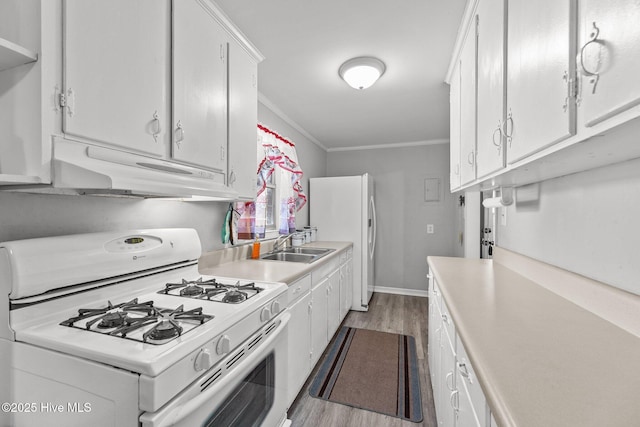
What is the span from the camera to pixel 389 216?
14.9ft

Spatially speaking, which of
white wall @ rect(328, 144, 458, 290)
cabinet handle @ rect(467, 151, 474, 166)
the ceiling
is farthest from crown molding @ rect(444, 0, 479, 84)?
white wall @ rect(328, 144, 458, 290)

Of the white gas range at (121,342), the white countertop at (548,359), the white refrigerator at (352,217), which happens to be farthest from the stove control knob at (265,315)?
the white refrigerator at (352,217)

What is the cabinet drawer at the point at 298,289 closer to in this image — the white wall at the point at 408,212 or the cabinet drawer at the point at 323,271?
the cabinet drawer at the point at 323,271

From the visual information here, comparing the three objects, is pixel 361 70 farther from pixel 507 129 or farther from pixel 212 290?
pixel 212 290

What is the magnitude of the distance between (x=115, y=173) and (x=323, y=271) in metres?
1.82

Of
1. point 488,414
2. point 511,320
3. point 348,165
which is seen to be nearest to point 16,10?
point 488,414

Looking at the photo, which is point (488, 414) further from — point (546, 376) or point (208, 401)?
point (208, 401)

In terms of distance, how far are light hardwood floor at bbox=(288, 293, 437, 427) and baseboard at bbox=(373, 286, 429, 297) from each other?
76cm

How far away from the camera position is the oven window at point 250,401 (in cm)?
101

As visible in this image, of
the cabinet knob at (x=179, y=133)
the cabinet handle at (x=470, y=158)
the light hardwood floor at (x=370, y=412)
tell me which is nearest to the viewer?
the cabinet knob at (x=179, y=133)

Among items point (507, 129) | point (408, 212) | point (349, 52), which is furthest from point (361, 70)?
point (408, 212)

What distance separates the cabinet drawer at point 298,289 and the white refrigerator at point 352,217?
1.77 metres

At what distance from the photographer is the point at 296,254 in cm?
283

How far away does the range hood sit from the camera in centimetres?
86
